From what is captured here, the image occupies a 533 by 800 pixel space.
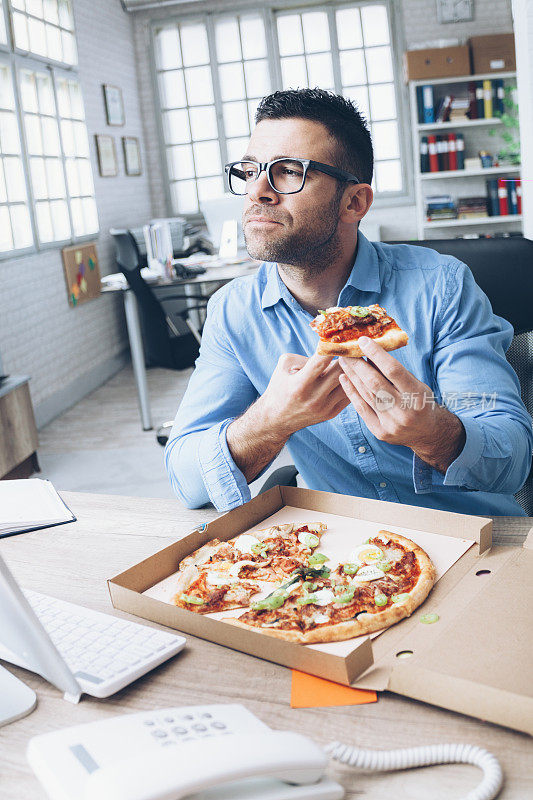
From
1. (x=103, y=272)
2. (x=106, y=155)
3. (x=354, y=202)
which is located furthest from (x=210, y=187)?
(x=354, y=202)

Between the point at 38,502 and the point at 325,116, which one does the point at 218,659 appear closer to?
the point at 38,502

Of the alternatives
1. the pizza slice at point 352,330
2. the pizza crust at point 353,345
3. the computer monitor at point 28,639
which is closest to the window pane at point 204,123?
the pizza slice at point 352,330

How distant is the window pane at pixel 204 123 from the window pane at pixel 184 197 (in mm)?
477

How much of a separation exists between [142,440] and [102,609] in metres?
3.58

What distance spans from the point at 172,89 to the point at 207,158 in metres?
0.75

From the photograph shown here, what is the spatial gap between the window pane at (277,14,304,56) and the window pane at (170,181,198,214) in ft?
5.16

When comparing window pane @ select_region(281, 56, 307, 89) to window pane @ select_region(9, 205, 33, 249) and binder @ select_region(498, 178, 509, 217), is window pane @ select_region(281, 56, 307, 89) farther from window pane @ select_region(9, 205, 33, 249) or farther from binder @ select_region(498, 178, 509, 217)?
window pane @ select_region(9, 205, 33, 249)

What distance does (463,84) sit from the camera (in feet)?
22.9

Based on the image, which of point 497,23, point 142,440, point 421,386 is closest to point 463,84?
point 497,23

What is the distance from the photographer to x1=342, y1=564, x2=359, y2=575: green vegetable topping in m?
1.07

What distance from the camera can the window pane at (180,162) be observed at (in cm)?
770

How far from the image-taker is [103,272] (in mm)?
6379

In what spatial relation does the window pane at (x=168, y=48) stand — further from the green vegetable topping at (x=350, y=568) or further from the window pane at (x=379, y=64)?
the green vegetable topping at (x=350, y=568)

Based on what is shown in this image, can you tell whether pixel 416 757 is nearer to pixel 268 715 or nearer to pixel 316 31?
pixel 268 715
